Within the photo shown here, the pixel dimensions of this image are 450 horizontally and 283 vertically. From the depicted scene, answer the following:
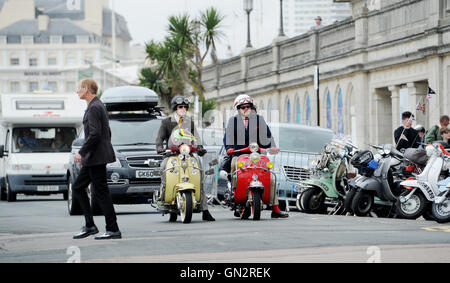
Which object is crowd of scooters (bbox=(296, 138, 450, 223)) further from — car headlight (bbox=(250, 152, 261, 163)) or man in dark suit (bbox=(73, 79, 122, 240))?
man in dark suit (bbox=(73, 79, 122, 240))

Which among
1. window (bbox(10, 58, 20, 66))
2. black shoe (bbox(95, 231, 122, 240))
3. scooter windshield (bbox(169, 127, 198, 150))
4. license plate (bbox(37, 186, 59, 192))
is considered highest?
window (bbox(10, 58, 20, 66))

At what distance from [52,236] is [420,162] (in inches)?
233

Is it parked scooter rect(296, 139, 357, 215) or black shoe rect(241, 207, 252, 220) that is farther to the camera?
parked scooter rect(296, 139, 357, 215)

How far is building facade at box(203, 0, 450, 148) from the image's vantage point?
3025 cm

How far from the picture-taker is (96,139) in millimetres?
12211

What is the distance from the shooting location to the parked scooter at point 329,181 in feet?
59.6

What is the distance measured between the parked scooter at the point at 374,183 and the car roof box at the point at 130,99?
5.13 m

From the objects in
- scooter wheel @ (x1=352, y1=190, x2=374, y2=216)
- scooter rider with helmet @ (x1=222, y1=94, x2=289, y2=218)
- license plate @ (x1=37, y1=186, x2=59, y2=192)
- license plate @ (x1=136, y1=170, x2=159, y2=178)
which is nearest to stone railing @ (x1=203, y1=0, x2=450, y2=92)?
license plate @ (x1=37, y1=186, x2=59, y2=192)

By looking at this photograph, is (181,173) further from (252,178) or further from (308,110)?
(308,110)

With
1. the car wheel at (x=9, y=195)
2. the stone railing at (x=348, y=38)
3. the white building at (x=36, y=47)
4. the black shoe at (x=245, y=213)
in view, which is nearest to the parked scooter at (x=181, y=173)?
the black shoe at (x=245, y=213)

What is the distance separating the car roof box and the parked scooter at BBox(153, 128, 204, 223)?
5.62m

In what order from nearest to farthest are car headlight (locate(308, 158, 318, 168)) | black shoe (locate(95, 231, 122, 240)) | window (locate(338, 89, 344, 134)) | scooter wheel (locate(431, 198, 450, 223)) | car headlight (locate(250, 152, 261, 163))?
black shoe (locate(95, 231, 122, 240)), scooter wheel (locate(431, 198, 450, 223)), car headlight (locate(250, 152, 261, 163)), car headlight (locate(308, 158, 318, 168)), window (locate(338, 89, 344, 134))

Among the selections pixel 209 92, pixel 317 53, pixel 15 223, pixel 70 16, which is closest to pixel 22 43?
pixel 70 16
